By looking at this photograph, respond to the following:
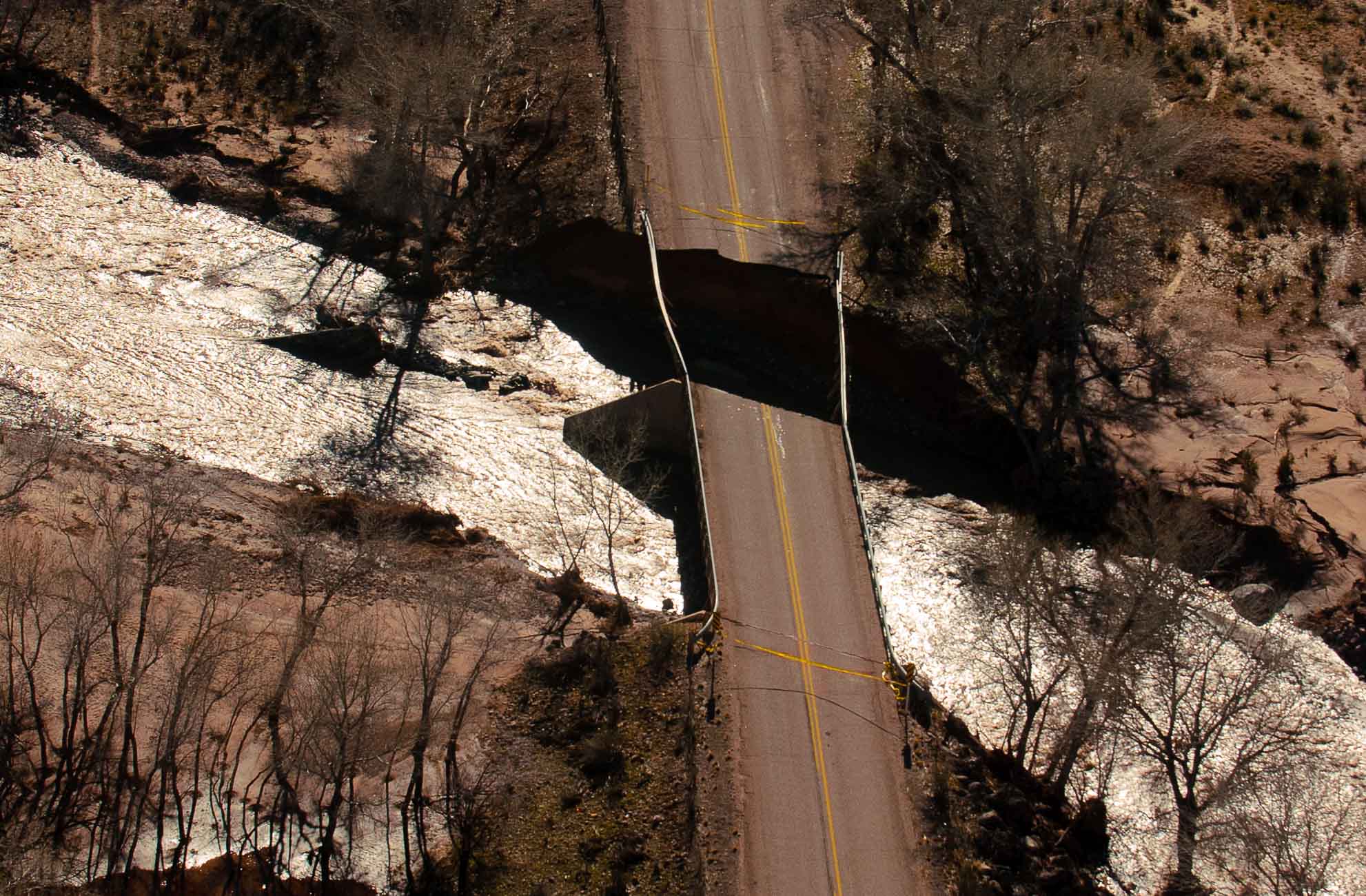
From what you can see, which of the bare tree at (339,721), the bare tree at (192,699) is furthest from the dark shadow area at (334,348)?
the bare tree at (339,721)

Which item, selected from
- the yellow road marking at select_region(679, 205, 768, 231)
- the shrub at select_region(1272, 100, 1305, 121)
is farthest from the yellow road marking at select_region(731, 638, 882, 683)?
the shrub at select_region(1272, 100, 1305, 121)

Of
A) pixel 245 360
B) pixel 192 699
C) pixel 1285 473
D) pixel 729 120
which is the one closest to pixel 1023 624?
pixel 1285 473

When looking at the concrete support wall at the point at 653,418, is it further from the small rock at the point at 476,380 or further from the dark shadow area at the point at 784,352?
the small rock at the point at 476,380

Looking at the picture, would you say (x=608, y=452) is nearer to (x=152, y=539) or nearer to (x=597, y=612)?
(x=597, y=612)

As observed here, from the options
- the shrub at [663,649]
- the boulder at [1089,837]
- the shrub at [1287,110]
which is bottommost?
the boulder at [1089,837]

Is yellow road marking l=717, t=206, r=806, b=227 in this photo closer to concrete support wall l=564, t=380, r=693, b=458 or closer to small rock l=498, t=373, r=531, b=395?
concrete support wall l=564, t=380, r=693, b=458
